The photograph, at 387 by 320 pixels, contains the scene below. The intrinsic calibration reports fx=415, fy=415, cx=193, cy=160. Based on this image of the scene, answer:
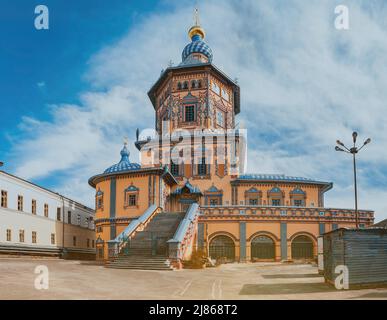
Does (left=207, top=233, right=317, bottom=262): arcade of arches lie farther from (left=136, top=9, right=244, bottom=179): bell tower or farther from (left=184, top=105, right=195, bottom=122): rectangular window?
(left=184, top=105, right=195, bottom=122): rectangular window

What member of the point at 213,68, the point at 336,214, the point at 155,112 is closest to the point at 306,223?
the point at 336,214

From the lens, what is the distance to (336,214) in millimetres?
32344

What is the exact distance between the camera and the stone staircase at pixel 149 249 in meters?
20.5

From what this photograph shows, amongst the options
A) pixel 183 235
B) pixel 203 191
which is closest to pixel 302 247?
pixel 203 191

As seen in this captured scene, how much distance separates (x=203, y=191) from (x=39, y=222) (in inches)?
580

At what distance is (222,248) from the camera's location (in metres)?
31.5

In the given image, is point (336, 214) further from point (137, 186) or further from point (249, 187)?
point (137, 186)

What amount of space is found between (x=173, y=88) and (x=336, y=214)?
18.9 metres

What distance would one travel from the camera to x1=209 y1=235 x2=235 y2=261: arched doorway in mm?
31312

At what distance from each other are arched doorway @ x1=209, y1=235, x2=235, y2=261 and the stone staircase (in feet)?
17.1

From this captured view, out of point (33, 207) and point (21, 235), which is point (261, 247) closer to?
point (21, 235)

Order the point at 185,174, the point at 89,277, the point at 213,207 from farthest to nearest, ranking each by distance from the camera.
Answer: the point at 185,174
the point at 213,207
the point at 89,277

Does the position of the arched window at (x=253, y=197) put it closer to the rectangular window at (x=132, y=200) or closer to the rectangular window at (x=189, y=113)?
the rectangular window at (x=189, y=113)

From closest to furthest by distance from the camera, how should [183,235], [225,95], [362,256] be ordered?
[362,256] → [183,235] → [225,95]
